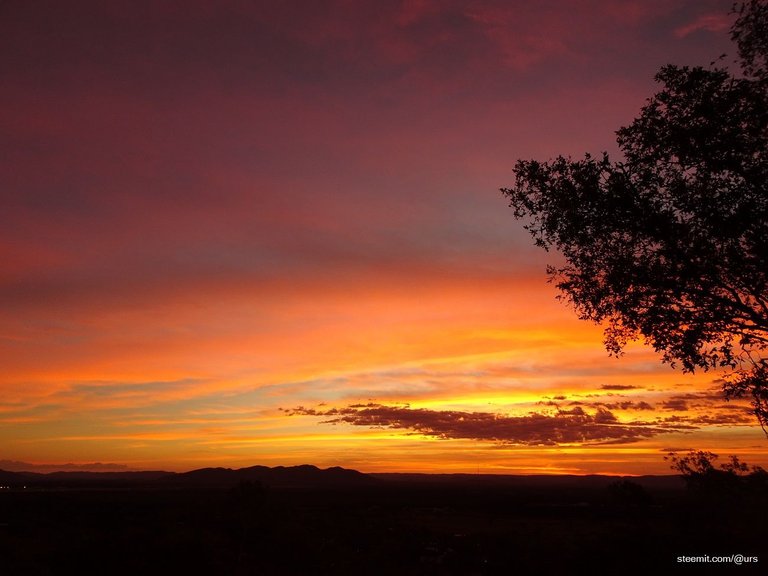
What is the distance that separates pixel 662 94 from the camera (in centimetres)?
1245

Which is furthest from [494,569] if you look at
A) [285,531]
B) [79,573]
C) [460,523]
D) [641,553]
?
[460,523]

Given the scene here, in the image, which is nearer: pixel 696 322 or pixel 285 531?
pixel 696 322

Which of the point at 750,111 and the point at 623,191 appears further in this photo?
the point at 623,191

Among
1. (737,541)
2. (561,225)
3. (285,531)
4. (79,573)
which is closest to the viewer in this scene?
(561,225)

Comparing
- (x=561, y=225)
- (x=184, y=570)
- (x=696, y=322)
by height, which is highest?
(x=561, y=225)

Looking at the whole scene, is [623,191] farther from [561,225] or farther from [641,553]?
[641,553]

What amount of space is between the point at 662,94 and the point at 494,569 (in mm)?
30819

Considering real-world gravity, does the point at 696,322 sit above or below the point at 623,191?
below

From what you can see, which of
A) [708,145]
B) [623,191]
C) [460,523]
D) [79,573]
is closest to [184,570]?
[79,573]

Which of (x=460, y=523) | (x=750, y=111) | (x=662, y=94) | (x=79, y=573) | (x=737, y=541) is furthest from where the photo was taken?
(x=460, y=523)

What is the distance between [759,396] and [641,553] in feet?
78.5

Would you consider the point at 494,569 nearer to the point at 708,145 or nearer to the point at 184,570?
the point at 184,570

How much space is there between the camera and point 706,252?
11.6 meters

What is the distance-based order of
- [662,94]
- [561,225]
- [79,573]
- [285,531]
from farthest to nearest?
[285,531], [79,573], [561,225], [662,94]
